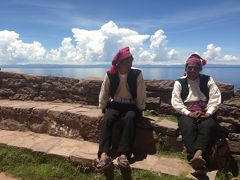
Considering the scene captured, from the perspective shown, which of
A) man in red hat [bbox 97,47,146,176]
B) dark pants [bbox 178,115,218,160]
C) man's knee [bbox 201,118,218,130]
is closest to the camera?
dark pants [bbox 178,115,218,160]

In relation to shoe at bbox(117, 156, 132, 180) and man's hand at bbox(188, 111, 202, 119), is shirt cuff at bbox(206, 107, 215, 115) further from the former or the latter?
shoe at bbox(117, 156, 132, 180)

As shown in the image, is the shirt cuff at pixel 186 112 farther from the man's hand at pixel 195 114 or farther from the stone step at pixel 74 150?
the stone step at pixel 74 150

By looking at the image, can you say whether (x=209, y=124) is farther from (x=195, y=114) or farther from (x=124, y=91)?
(x=124, y=91)

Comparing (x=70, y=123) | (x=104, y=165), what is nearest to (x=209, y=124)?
(x=104, y=165)

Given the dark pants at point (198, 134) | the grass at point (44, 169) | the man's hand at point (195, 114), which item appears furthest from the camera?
the man's hand at point (195, 114)

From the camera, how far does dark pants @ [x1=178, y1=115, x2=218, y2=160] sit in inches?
205

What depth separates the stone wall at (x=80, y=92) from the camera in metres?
6.50

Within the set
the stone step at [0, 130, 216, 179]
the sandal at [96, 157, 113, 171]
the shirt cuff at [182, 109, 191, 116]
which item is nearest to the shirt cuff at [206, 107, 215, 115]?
the shirt cuff at [182, 109, 191, 116]

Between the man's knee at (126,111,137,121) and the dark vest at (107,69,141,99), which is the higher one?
the dark vest at (107,69,141,99)

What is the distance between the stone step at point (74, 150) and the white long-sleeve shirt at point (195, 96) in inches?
39.8

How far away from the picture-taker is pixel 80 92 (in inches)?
343

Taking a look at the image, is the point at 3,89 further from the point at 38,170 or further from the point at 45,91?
the point at 38,170

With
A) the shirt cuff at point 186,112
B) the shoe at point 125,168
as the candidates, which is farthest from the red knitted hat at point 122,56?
the shoe at point 125,168

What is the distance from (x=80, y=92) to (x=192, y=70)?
371 centimetres
